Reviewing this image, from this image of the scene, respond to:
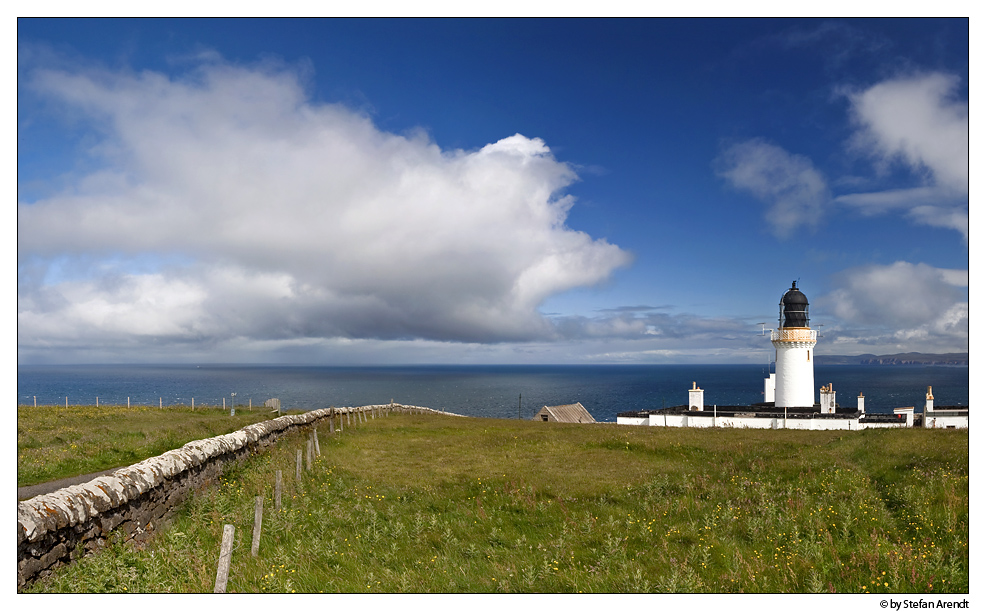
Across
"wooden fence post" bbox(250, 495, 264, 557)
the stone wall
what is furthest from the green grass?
the stone wall

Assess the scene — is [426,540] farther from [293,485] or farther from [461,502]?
[293,485]

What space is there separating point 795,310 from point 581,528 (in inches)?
1891

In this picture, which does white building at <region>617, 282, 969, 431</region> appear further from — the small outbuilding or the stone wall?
the stone wall

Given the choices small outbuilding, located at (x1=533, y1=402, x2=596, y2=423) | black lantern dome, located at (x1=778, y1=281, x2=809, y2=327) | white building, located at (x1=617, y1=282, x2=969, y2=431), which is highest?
black lantern dome, located at (x1=778, y1=281, x2=809, y2=327)

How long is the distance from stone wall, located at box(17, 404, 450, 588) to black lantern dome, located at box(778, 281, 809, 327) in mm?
51896

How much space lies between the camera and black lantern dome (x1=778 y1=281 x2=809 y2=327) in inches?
1954

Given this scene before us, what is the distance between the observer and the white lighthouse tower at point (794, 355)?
160 feet

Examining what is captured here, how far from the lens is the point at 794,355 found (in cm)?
4944

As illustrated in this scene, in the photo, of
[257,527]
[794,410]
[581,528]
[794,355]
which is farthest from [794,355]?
[257,527]

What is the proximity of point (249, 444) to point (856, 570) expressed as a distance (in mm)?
17188

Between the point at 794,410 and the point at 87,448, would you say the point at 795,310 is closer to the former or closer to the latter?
the point at 794,410

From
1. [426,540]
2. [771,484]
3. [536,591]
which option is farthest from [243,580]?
[771,484]

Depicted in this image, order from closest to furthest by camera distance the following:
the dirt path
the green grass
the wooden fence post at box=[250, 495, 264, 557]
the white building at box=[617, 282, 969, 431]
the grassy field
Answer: the green grass, the wooden fence post at box=[250, 495, 264, 557], the dirt path, the grassy field, the white building at box=[617, 282, 969, 431]

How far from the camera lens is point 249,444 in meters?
17.3
